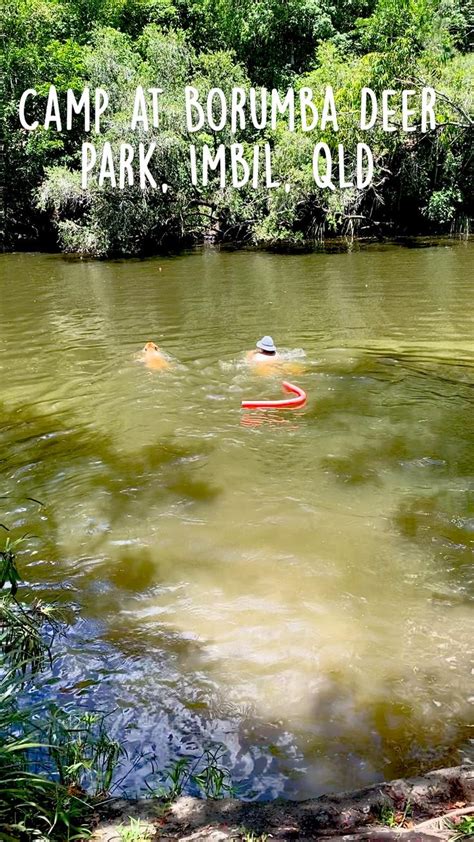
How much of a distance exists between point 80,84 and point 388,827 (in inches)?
1362

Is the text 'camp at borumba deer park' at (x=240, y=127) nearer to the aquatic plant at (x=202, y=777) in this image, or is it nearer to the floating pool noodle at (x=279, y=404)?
the floating pool noodle at (x=279, y=404)

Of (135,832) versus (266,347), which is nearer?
(135,832)

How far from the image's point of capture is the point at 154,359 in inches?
378

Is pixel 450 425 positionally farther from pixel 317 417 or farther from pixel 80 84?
pixel 80 84

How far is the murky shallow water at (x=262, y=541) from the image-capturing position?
307 cm

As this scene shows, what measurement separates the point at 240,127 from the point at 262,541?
87.3 feet

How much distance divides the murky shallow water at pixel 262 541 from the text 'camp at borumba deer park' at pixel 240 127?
13526mm

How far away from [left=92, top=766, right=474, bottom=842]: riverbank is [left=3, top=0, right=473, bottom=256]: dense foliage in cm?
2163

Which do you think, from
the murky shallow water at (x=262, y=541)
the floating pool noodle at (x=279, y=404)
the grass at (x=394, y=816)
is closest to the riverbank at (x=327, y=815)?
the grass at (x=394, y=816)

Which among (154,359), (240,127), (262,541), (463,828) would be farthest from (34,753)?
(240,127)

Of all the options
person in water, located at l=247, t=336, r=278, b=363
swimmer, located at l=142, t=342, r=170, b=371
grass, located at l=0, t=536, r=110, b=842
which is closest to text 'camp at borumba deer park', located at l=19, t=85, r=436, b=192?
person in water, located at l=247, t=336, r=278, b=363

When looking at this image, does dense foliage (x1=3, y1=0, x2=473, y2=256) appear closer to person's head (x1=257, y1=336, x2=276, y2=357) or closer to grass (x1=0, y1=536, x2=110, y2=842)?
person's head (x1=257, y1=336, x2=276, y2=357)

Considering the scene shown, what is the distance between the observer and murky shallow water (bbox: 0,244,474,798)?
307 cm

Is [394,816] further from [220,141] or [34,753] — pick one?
[220,141]
